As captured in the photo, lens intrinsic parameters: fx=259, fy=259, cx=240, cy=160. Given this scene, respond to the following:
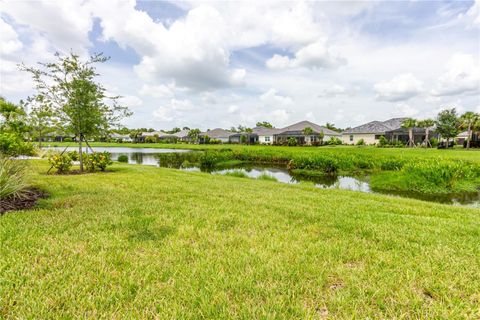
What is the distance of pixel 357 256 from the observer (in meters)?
3.41

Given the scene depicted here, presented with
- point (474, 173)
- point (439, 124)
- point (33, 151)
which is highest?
point (439, 124)

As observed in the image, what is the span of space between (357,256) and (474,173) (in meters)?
17.2

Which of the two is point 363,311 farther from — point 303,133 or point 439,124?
point 303,133

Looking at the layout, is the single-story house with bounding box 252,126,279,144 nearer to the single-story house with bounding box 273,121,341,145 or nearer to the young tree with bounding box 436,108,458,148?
the single-story house with bounding box 273,121,341,145

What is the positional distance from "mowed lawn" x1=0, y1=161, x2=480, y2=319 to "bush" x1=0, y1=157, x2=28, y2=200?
3.76 ft

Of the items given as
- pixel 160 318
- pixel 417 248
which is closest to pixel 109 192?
pixel 160 318

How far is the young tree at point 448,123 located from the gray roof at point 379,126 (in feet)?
25.4

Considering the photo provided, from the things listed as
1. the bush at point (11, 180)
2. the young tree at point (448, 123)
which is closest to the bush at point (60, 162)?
the bush at point (11, 180)

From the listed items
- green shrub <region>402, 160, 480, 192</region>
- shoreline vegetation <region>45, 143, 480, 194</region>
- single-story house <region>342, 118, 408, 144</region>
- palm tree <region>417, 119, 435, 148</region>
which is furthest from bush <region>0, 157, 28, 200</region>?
single-story house <region>342, 118, 408, 144</region>

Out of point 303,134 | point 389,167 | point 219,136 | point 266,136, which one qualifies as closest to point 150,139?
point 219,136

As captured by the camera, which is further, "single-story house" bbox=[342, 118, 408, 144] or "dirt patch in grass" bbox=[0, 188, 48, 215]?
"single-story house" bbox=[342, 118, 408, 144]

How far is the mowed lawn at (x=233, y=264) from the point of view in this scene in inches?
94.2

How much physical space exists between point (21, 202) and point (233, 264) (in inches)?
216

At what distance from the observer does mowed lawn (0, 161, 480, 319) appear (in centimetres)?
239
